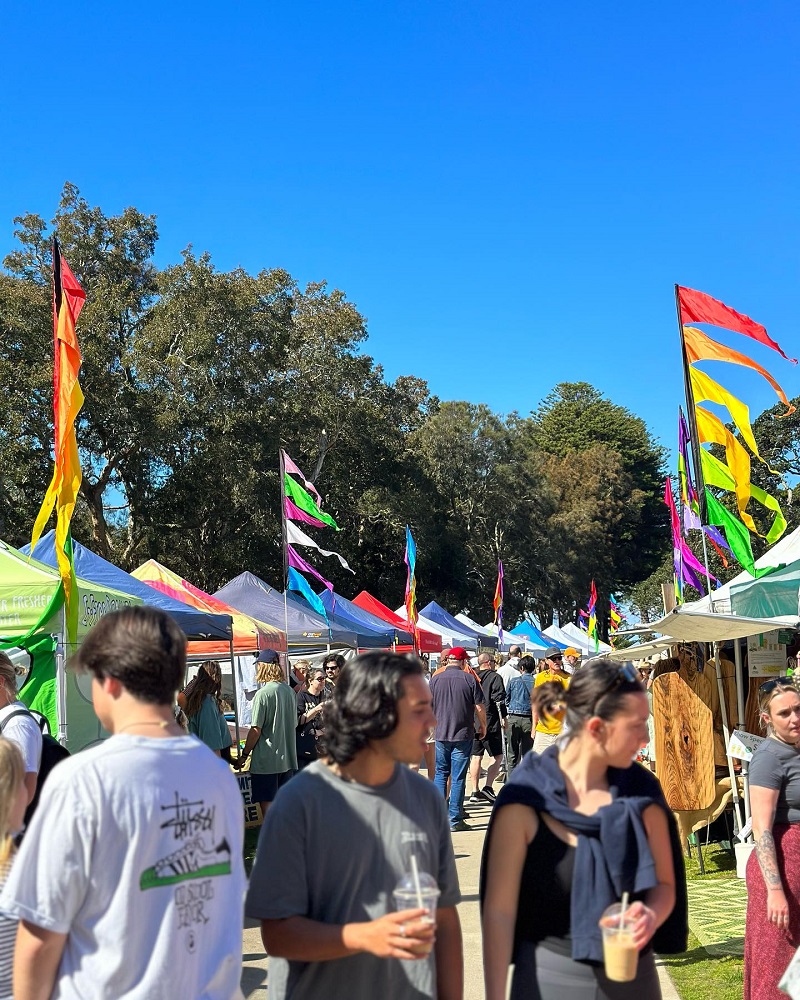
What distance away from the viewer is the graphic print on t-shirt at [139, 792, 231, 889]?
7.06 ft

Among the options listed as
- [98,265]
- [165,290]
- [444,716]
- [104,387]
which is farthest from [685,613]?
[98,265]

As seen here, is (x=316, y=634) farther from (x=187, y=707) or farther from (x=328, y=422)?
(x=328, y=422)

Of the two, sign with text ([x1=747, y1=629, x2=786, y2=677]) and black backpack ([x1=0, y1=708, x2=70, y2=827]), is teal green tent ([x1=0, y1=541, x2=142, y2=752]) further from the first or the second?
sign with text ([x1=747, y1=629, x2=786, y2=677])

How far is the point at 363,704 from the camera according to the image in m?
2.56

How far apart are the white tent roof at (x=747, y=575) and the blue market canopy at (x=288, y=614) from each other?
24.0ft

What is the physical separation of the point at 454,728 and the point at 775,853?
7.14 meters

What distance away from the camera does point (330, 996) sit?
2.45 metres

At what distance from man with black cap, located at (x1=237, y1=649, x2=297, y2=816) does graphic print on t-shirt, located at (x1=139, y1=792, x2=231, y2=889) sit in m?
7.42

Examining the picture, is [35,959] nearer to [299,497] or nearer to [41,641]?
[41,641]

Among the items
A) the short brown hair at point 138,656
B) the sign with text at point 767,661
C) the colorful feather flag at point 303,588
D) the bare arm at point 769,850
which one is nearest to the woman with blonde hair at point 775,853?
the bare arm at point 769,850

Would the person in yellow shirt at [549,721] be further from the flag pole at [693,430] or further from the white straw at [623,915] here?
the white straw at [623,915]

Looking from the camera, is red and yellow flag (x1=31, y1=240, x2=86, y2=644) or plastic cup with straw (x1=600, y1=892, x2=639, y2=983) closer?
plastic cup with straw (x1=600, y1=892, x2=639, y2=983)

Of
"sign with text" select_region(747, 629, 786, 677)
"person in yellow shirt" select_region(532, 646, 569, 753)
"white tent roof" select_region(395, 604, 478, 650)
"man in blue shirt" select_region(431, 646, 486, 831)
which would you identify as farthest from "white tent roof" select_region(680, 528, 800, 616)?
"white tent roof" select_region(395, 604, 478, 650)

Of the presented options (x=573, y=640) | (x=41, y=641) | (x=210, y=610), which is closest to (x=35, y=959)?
(x=41, y=641)
